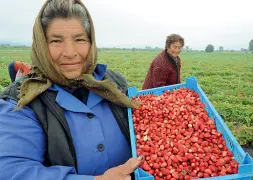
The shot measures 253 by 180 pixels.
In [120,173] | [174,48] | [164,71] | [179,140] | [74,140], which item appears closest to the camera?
[120,173]

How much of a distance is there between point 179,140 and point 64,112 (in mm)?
815

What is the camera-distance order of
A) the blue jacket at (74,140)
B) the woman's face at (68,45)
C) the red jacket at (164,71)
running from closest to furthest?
1. the blue jacket at (74,140)
2. the woman's face at (68,45)
3. the red jacket at (164,71)

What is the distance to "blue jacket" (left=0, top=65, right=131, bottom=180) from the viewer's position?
130 cm

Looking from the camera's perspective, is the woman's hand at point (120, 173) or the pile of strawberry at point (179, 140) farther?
the pile of strawberry at point (179, 140)

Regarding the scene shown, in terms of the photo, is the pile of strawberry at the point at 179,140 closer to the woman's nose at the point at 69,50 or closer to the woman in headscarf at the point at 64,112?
the woman in headscarf at the point at 64,112

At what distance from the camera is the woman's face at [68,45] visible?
5.15 feet

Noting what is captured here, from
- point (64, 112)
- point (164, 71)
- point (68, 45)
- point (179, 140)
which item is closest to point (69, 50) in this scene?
point (68, 45)

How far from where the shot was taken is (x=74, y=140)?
154cm

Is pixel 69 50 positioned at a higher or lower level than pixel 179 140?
higher

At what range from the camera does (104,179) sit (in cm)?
132

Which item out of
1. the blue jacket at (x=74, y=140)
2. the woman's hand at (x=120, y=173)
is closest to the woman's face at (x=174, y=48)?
the blue jacket at (x=74, y=140)

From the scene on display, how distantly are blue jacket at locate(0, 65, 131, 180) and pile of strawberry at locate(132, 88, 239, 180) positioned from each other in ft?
0.72

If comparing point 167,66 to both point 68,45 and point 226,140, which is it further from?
point 68,45

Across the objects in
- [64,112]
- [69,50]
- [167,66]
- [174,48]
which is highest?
[174,48]
